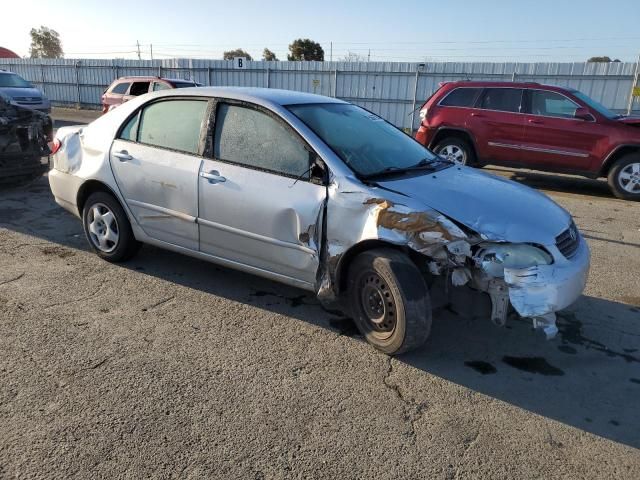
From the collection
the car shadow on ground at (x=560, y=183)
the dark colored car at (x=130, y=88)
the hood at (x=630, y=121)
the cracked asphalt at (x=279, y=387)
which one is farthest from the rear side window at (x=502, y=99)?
the dark colored car at (x=130, y=88)

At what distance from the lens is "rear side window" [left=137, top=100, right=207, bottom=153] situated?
→ 4.27m

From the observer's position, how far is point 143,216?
4.56 m

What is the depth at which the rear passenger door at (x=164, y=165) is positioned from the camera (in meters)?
4.22

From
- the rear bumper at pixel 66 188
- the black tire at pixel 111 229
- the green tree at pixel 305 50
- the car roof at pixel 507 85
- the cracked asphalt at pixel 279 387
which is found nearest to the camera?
the cracked asphalt at pixel 279 387

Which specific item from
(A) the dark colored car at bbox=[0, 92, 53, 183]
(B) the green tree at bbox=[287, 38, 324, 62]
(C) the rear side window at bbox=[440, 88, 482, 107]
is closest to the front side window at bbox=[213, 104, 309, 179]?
(A) the dark colored car at bbox=[0, 92, 53, 183]

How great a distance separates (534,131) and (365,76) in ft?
38.4

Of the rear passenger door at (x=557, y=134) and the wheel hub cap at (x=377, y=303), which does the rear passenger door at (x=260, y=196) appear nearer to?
the wheel hub cap at (x=377, y=303)

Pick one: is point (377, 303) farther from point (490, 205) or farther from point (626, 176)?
point (626, 176)

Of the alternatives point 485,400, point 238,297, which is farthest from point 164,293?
point 485,400

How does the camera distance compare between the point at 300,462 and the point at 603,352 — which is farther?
the point at 603,352

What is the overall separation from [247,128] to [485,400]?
2543mm

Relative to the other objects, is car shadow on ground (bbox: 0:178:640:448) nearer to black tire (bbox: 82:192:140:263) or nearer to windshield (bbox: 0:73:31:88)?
black tire (bbox: 82:192:140:263)

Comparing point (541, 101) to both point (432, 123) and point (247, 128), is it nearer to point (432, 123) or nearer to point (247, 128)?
point (432, 123)

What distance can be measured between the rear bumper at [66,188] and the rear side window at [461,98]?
Answer: 23.6 ft
